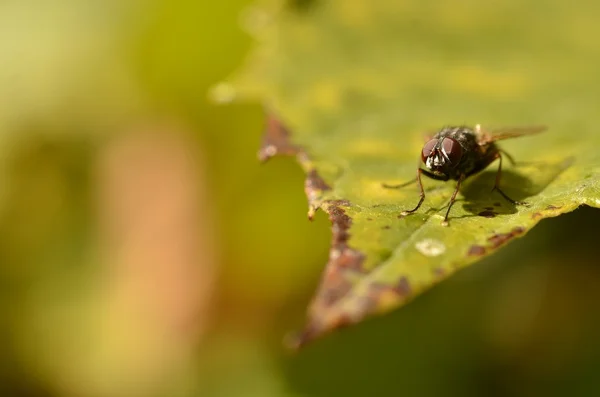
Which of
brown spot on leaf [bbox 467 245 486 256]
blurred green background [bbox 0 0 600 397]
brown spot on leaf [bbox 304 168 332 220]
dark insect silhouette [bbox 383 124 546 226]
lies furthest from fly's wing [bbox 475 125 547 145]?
brown spot on leaf [bbox 467 245 486 256]

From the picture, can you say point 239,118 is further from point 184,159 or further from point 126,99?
point 126,99

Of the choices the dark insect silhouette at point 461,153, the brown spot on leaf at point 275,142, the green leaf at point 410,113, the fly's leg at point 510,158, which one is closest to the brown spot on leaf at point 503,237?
the green leaf at point 410,113

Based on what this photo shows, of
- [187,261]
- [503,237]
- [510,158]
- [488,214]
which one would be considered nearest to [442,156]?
[510,158]

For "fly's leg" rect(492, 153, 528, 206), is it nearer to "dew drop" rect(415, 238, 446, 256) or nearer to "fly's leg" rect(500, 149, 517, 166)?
"fly's leg" rect(500, 149, 517, 166)

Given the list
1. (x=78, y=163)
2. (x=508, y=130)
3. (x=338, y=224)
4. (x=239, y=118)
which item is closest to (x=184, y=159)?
(x=239, y=118)

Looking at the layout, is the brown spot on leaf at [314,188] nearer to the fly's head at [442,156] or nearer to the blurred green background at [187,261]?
the fly's head at [442,156]
